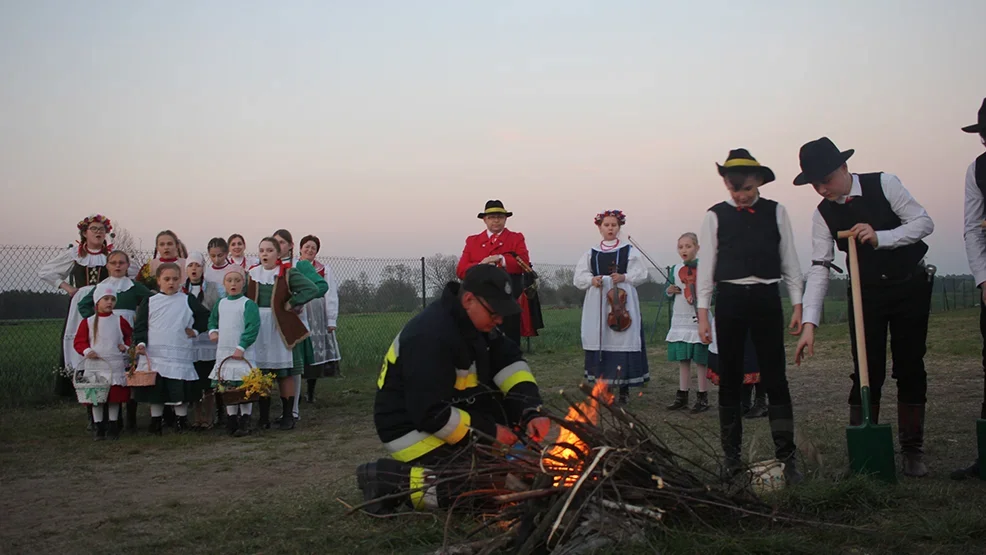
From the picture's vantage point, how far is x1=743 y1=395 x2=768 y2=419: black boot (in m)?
8.05

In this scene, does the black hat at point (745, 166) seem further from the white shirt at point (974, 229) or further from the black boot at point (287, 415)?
the black boot at point (287, 415)

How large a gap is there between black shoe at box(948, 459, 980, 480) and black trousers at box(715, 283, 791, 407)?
3.26 feet

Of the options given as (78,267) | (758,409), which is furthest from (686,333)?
(78,267)

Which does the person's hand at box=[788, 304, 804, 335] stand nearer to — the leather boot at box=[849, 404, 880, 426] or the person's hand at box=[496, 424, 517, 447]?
the leather boot at box=[849, 404, 880, 426]

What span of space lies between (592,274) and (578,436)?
229 inches

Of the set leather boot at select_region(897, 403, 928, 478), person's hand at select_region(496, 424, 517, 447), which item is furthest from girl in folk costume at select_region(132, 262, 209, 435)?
leather boot at select_region(897, 403, 928, 478)

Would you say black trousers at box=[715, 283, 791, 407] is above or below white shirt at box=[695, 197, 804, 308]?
below

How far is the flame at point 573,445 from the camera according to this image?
3654 mm

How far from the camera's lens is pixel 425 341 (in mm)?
4305

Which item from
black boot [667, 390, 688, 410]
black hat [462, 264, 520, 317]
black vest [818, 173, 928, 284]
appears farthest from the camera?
black boot [667, 390, 688, 410]

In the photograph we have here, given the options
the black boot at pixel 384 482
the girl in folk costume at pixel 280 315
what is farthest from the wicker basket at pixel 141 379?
the black boot at pixel 384 482

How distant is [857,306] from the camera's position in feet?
16.2

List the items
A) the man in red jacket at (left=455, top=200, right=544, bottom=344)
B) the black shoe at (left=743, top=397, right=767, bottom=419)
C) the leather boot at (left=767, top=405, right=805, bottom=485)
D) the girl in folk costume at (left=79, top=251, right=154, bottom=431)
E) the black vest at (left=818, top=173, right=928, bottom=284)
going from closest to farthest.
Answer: the leather boot at (left=767, top=405, right=805, bottom=485) → the black vest at (left=818, top=173, right=928, bottom=284) → the black shoe at (left=743, top=397, right=767, bottom=419) → the girl in folk costume at (left=79, top=251, right=154, bottom=431) → the man in red jacket at (left=455, top=200, right=544, bottom=344)

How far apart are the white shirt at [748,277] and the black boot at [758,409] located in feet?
10.3
